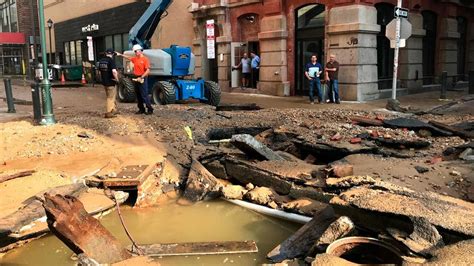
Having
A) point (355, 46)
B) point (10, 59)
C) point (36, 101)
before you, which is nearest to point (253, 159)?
point (36, 101)

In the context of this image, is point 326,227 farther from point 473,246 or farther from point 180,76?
point 180,76

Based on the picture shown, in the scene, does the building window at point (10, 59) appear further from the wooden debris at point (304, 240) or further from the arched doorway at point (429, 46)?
the wooden debris at point (304, 240)

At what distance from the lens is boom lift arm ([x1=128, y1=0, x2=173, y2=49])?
16.5 metres

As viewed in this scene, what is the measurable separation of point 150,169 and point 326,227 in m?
3.28

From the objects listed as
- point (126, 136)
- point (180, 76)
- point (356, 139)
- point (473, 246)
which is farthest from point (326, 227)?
point (180, 76)

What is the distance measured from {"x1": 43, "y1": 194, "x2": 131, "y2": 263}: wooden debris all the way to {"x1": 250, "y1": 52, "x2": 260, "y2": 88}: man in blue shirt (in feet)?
52.9

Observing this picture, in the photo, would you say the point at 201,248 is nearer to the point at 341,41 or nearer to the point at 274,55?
the point at 341,41

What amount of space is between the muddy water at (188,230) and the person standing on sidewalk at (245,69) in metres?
14.3

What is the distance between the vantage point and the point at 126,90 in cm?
1634

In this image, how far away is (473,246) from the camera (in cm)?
373

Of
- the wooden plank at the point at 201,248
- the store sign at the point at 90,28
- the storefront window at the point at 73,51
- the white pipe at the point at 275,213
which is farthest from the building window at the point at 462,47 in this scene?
the storefront window at the point at 73,51

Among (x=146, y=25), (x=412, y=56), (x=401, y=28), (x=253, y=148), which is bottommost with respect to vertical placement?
(x=253, y=148)

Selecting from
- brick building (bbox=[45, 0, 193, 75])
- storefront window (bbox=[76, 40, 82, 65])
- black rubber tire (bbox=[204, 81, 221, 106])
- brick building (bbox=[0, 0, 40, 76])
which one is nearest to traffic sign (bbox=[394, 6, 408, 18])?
black rubber tire (bbox=[204, 81, 221, 106])

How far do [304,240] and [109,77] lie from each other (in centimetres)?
Result: 811
